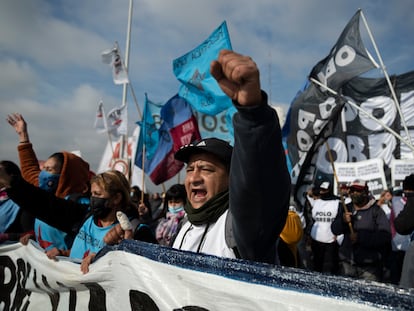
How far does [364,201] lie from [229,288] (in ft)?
14.3

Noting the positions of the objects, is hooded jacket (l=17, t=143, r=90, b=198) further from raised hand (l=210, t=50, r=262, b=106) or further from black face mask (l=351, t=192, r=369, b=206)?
black face mask (l=351, t=192, r=369, b=206)

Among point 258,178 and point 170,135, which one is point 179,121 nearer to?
point 170,135

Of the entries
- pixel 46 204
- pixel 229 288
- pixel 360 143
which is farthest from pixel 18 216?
pixel 360 143

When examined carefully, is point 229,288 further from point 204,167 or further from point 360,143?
point 360,143

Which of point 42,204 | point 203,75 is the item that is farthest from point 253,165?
point 203,75

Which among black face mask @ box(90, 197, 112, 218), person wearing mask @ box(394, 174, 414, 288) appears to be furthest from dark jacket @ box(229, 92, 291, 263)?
person wearing mask @ box(394, 174, 414, 288)

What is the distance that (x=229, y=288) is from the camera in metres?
1.08

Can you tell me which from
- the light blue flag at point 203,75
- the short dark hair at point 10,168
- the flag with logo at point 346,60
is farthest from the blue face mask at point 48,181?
the flag with logo at point 346,60

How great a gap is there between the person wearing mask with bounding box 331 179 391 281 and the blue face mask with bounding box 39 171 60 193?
3.66 metres

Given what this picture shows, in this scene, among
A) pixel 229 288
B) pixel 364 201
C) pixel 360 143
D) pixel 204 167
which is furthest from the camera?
pixel 360 143

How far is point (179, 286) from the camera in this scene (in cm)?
125

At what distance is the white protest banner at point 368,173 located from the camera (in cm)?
645

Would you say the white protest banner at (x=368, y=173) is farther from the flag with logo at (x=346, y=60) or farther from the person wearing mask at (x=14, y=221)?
the person wearing mask at (x=14, y=221)

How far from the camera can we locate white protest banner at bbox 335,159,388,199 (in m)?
6.45
